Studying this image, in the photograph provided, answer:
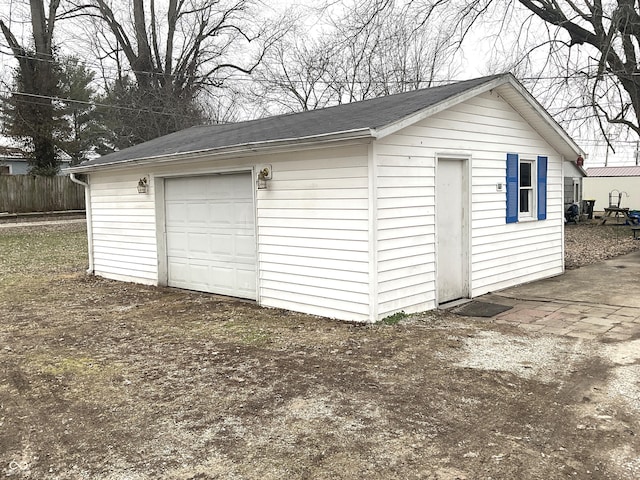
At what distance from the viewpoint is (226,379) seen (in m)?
4.62

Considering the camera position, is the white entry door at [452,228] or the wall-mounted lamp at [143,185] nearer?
the white entry door at [452,228]

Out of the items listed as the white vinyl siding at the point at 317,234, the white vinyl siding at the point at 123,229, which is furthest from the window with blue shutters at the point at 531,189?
the white vinyl siding at the point at 123,229

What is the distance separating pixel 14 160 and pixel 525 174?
32397 millimetres

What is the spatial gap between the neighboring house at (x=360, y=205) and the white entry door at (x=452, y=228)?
23mm

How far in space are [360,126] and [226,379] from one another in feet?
9.87

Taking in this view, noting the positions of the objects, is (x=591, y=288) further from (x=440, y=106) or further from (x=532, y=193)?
(x=440, y=106)

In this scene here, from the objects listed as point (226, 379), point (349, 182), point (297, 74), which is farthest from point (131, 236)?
point (297, 74)

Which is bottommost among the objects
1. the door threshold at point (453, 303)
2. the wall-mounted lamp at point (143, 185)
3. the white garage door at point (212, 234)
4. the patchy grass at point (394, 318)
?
the door threshold at point (453, 303)

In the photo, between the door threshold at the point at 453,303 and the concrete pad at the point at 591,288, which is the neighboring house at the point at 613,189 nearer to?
the concrete pad at the point at 591,288

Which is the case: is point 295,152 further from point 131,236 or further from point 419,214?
point 131,236

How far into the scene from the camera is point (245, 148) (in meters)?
7.16

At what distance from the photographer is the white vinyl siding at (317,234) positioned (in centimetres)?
630

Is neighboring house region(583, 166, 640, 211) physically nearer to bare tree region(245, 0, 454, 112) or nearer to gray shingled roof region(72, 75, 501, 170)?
bare tree region(245, 0, 454, 112)

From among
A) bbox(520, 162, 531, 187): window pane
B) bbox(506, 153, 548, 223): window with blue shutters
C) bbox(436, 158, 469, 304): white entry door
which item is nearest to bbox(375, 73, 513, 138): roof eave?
bbox(436, 158, 469, 304): white entry door
